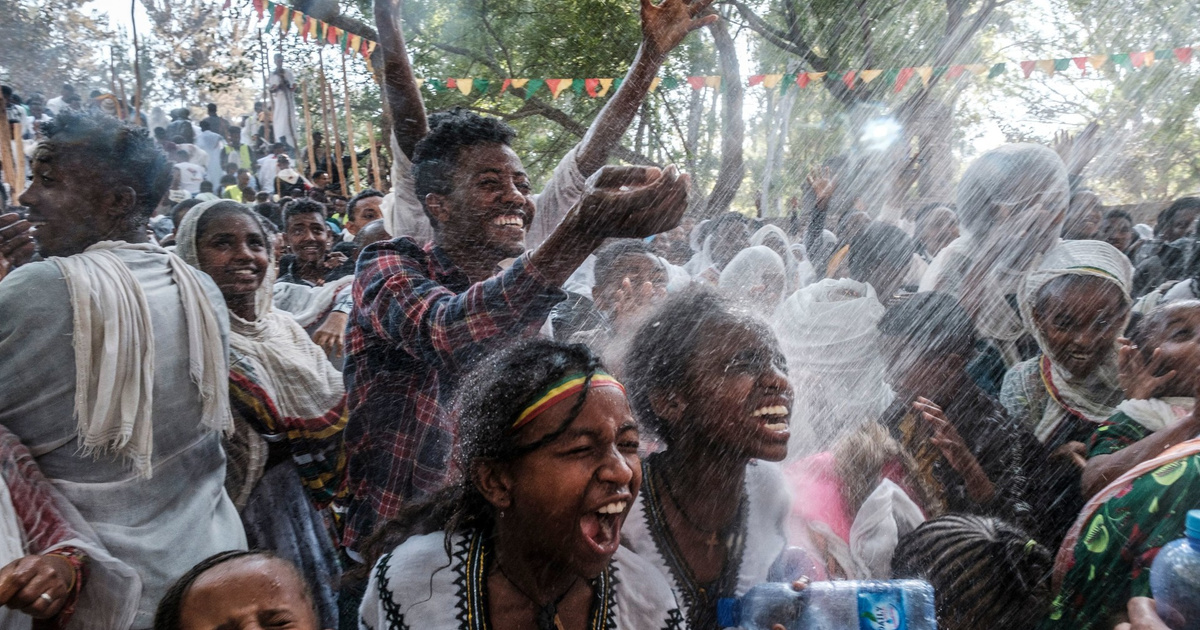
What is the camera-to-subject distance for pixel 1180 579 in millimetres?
1901

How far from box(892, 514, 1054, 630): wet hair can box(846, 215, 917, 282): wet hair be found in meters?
2.73

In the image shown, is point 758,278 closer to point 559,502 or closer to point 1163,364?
point 1163,364

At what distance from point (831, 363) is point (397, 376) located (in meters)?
2.09

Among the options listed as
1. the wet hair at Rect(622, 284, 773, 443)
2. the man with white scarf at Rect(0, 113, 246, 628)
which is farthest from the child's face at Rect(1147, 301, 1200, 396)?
the man with white scarf at Rect(0, 113, 246, 628)

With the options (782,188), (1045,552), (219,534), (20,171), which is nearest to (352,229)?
(20,171)

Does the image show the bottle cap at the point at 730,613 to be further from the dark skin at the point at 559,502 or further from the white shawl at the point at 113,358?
the white shawl at the point at 113,358

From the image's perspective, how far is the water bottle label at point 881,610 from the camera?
215 centimetres

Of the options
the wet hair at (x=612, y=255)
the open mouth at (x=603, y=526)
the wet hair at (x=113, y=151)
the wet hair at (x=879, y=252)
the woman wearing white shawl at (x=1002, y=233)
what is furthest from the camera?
the wet hair at (x=879, y=252)

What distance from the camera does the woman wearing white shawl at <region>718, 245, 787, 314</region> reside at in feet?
16.1

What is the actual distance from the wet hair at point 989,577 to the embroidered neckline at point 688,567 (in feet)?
1.78

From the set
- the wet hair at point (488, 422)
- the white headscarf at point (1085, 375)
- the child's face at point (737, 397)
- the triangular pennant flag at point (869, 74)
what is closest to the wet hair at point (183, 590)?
the wet hair at point (488, 422)

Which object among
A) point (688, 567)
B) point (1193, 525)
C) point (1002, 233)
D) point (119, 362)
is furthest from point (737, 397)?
point (1002, 233)

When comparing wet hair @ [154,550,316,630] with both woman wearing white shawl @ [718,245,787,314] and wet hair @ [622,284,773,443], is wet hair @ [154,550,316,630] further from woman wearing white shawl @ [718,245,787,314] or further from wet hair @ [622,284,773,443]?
woman wearing white shawl @ [718,245,787,314]

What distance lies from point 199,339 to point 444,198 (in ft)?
2.78
